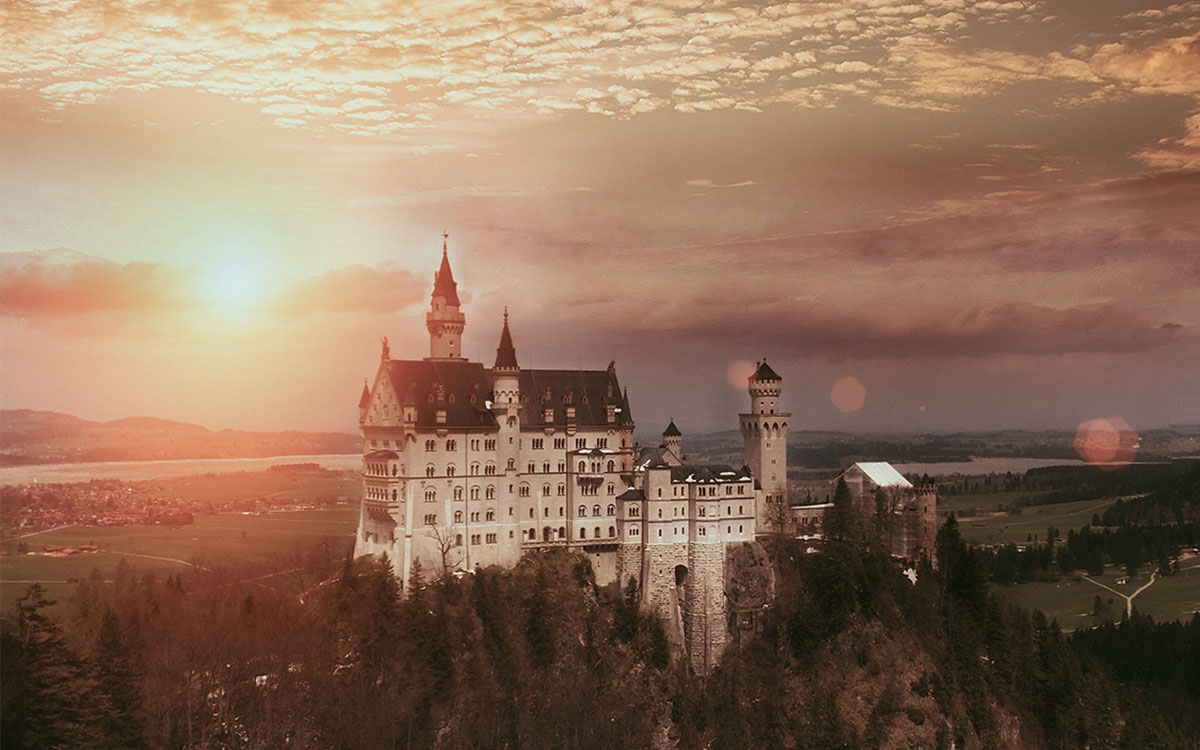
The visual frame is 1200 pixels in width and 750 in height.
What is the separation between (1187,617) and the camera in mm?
122062

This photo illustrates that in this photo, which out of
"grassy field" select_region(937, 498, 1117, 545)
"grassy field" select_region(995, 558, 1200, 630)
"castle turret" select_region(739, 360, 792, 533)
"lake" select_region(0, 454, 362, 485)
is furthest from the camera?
"grassy field" select_region(937, 498, 1117, 545)

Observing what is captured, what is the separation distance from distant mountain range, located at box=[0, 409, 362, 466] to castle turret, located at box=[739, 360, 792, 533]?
94.3 ft

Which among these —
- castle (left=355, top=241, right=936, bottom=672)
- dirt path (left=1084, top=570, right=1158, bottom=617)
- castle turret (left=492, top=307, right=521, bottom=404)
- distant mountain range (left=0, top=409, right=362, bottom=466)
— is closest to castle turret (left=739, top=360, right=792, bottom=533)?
castle (left=355, top=241, right=936, bottom=672)

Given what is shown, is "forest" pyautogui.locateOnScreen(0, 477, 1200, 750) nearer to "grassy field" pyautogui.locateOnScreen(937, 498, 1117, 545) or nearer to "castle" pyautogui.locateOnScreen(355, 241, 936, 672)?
"castle" pyautogui.locateOnScreen(355, 241, 936, 672)

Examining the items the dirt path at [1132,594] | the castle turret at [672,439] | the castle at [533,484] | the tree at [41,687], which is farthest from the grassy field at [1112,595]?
the tree at [41,687]

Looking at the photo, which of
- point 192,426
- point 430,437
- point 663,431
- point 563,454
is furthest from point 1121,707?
point 192,426

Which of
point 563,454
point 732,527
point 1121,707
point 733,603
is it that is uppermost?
point 563,454

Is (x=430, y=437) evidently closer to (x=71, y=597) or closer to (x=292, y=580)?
(x=292, y=580)

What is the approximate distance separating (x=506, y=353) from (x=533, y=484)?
8.92 metres

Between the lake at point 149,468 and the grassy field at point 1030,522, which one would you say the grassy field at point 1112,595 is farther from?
the lake at point 149,468

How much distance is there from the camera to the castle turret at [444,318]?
256ft

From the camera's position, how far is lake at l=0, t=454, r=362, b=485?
49.9m

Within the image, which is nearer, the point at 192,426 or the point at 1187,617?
the point at 192,426

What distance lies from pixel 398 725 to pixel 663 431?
31552mm
